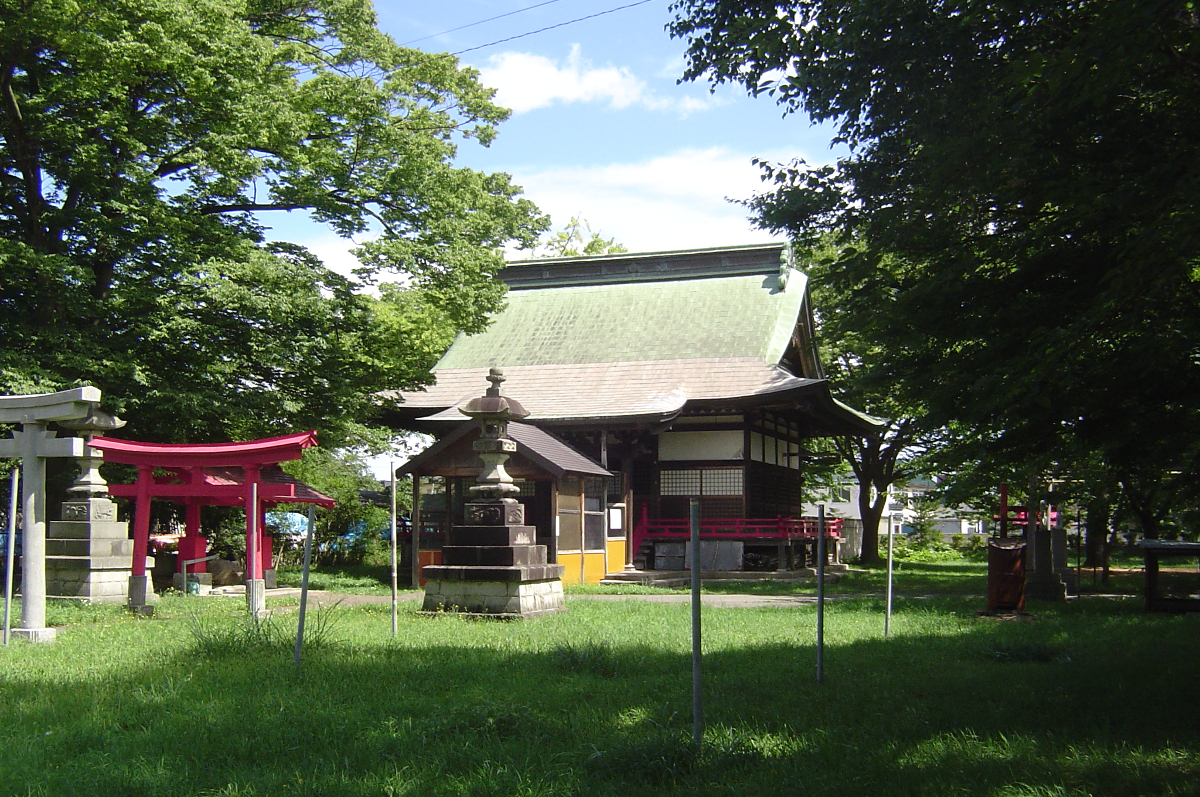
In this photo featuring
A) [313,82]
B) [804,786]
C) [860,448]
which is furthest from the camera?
[860,448]

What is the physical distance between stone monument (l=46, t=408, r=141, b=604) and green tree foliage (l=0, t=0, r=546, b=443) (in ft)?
6.52

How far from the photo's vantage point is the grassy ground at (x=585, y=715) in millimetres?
5082

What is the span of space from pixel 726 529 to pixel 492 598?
36.9 ft

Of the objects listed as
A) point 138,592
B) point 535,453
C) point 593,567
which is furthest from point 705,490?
point 138,592

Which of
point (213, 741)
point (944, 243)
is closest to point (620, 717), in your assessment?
point (213, 741)

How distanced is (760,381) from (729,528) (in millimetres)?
3532

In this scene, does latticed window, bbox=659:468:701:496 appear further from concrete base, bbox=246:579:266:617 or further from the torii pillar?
the torii pillar

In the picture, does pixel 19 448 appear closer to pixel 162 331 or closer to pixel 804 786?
pixel 162 331

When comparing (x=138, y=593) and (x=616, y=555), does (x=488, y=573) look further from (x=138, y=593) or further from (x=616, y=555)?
(x=616, y=555)

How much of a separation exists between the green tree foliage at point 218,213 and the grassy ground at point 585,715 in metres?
7.46

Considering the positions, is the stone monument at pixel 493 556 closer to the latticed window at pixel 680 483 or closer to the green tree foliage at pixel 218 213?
the green tree foliage at pixel 218 213

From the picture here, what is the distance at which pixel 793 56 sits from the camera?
31.2ft

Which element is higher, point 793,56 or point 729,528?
point 793,56

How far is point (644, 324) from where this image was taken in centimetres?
2720
